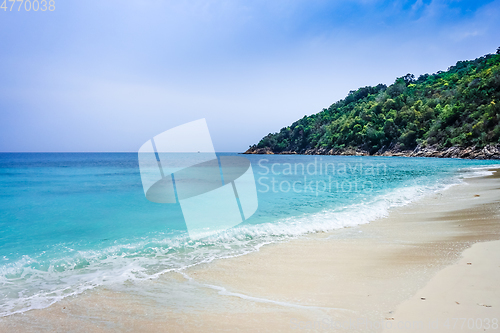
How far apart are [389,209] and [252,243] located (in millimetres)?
5877

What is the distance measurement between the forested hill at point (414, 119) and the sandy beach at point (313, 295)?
5572 cm

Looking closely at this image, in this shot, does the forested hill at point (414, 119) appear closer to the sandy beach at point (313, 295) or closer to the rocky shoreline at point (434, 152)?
the rocky shoreline at point (434, 152)

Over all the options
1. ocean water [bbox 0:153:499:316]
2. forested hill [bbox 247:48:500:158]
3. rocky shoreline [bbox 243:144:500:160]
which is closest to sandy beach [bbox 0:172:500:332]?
ocean water [bbox 0:153:499:316]

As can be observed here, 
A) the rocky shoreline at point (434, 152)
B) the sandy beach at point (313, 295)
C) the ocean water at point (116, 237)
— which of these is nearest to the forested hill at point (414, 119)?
the rocky shoreline at point (434, 152)

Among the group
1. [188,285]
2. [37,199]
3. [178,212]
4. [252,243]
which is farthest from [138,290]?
[37,199]

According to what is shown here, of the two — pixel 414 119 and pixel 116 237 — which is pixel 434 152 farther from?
pixel 116 237

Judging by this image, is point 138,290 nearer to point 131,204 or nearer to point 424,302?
point 424,302

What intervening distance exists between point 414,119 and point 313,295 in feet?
275

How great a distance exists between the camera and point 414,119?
72938 mm

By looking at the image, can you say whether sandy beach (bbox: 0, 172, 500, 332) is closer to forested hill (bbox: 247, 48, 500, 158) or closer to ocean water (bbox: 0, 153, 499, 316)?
ocean water (bbox: 0, 153, 499, 316)

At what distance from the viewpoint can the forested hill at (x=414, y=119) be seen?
52.1 metres

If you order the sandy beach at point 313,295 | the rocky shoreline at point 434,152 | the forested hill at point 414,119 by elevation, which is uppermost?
the forested hill at point 414,119

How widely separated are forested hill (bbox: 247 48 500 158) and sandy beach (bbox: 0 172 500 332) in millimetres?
55724

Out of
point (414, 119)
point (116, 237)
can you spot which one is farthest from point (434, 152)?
point (116, 237)
